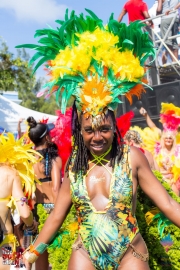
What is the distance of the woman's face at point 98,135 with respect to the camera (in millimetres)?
2779

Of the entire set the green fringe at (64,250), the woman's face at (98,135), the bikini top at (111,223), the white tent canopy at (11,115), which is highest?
the white tent canopy at (11,115)

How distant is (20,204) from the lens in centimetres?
350

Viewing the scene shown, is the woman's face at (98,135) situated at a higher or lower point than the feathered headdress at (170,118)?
lower

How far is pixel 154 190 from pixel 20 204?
119 centimetres

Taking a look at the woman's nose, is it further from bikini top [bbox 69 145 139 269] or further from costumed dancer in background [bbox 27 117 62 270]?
costumed dancer in background [bbox 27 117 62 270]

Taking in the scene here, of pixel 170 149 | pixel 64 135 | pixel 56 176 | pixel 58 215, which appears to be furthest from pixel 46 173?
pixel 170 149

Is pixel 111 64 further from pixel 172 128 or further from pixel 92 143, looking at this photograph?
pixel 172 128

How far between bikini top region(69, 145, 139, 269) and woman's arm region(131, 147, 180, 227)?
61mm

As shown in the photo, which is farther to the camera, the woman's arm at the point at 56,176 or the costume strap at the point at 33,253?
the woman's arm at the point at 56,176

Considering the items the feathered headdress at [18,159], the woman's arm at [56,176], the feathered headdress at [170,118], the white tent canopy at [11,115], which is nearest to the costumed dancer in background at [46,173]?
the woman's arm at [56,176]

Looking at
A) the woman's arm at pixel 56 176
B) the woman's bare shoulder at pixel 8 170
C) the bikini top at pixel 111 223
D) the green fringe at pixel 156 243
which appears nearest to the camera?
the bikini top at pixel 111 223

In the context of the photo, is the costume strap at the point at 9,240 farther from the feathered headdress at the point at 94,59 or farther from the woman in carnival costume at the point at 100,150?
the feathered headdress at the point at 94,59

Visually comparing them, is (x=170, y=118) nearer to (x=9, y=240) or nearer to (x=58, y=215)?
(x=9, y=240)

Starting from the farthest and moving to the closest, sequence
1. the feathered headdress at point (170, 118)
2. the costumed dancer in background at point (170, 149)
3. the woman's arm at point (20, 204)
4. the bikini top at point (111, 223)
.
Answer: the feathered headdress at point (170, 118)
the costumed dancer in background at point (170, 149)
the woman's arm at point (20, 204)
the bikini top at point (111, 223)
